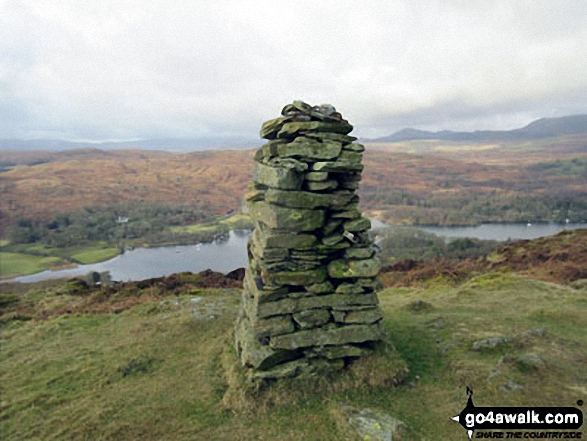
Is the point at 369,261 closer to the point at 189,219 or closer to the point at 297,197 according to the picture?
the point at 297,197

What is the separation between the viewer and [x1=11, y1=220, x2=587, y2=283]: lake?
7956 cm

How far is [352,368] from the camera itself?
1191cm

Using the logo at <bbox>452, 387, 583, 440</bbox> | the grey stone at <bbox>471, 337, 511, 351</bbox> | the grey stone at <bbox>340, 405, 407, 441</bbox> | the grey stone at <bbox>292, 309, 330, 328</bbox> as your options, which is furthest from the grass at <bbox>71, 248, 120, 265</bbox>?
the logo at <bbox>452, 387, 583, 440</bbox>

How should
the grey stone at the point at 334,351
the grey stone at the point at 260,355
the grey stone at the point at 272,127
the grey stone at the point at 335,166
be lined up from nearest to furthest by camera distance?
the grey stone at the point at 260,355 < the grey stone at the point at 335,166 < the grey stone at the point at 334,351 < the grey stone at the point at 272,127

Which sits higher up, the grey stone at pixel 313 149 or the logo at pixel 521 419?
the grey stone at pixel 313 149

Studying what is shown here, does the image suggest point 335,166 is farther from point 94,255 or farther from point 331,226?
point 94,255

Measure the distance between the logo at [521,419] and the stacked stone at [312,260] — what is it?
11.2ft

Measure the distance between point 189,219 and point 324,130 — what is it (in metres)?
138

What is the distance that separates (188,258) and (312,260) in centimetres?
8800

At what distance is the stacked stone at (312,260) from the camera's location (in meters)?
11.7

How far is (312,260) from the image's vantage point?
476 inches

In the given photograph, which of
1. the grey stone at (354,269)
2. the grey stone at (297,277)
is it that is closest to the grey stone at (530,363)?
the grey stone at (354,269)

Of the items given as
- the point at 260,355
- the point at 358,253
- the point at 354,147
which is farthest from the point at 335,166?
the point at 260,355

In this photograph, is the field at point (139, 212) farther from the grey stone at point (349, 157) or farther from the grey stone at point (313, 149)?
the grey stone at point (349, 157)
